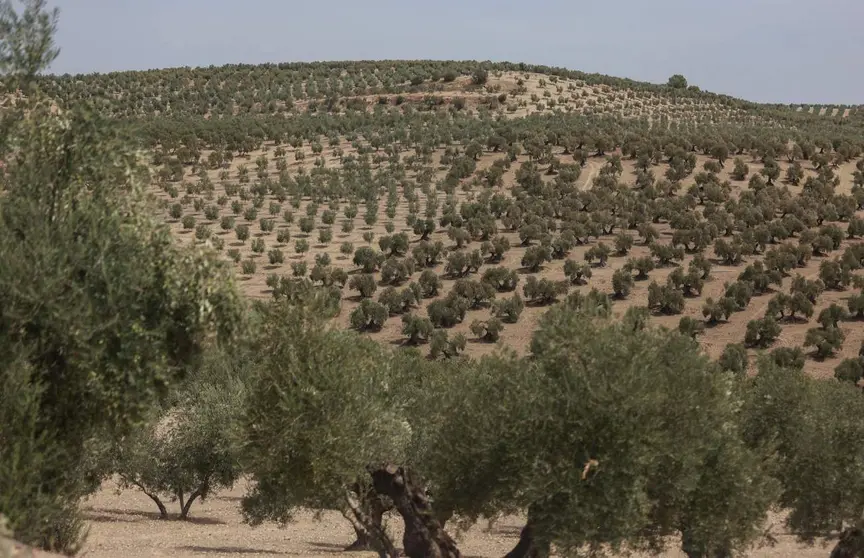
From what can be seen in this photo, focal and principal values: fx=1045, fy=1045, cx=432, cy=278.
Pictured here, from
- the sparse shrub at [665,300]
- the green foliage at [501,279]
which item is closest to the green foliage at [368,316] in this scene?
the green foliage at [501,279]

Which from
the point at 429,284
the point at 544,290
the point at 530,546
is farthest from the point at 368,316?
the point at 530,546

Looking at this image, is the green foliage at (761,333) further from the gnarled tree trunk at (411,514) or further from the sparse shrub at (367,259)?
the gnarled tree trunk at (411,514)

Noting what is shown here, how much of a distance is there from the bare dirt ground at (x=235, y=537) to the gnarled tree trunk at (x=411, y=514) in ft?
19.3

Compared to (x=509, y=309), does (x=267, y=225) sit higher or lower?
higher

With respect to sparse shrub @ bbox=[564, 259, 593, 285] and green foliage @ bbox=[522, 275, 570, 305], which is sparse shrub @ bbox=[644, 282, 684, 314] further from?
green foliage @ bbox=[522, 275, 570, 305]

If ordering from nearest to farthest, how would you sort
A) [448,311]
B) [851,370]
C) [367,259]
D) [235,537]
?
[235,537] → [851,370] → [448,311] → [367,259]

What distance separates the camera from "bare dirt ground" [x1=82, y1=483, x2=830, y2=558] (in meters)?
29.0

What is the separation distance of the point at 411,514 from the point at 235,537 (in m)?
15.9

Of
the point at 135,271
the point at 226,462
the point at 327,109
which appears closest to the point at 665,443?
the point at 135,271

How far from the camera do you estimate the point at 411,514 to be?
2000cm

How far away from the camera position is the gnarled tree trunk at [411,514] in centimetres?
1995

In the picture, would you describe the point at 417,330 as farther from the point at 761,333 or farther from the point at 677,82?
the point at 677,82

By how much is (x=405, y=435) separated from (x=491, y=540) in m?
14.7

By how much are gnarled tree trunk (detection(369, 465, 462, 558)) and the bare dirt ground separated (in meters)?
5.88
